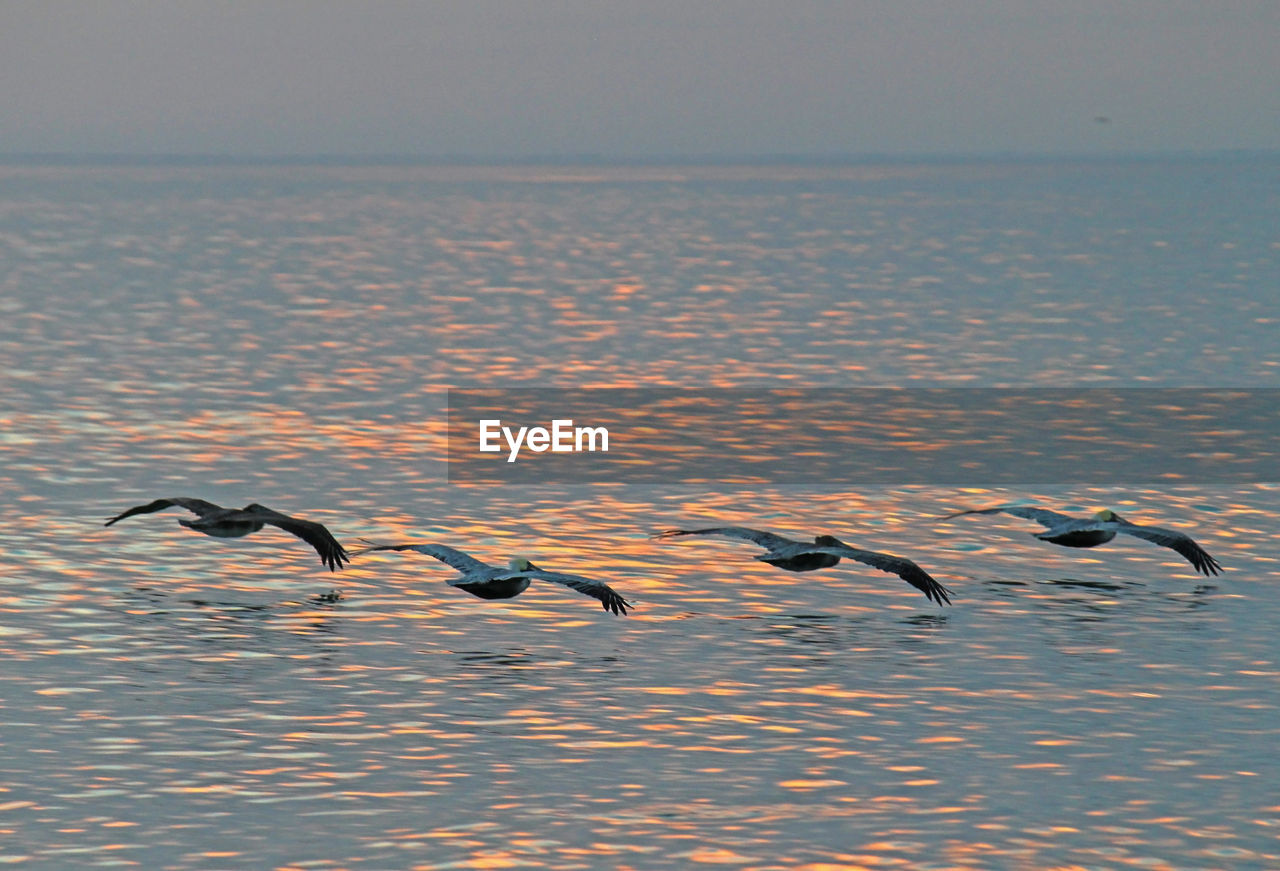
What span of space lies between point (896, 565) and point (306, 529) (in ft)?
32.6

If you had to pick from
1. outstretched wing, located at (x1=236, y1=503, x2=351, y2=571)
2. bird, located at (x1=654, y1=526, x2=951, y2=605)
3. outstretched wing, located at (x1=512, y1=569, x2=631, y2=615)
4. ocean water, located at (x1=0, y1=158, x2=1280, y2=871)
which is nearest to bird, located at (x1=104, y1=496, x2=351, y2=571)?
outstretched wing, located at (x1=236, y1=503, x2=351, y2=571)

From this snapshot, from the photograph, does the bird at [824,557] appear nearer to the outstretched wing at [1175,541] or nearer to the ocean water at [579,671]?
the ocean water at [579,671]

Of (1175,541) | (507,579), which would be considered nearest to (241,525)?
(507,579)

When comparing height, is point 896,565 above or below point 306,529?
above

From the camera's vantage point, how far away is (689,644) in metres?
31.9

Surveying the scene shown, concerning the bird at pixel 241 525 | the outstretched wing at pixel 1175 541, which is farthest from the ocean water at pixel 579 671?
the bird at pixel 241 525

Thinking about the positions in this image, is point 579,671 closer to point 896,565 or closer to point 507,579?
point 507,579

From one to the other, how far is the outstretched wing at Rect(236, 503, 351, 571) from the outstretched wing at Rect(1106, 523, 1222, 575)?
523 inches

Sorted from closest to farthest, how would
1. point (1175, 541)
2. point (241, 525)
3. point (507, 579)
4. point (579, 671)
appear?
point (579, 671) → point (507, 579) → point (241, 525) → point (1175, 541)

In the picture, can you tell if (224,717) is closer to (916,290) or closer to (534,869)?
(534,869)

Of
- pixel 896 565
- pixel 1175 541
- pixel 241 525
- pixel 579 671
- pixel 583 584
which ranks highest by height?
pixel 583 584

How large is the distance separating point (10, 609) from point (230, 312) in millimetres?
72730

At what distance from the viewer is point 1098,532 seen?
1405 inches

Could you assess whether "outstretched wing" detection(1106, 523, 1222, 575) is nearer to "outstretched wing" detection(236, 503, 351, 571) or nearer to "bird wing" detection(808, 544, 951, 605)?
"bird wing" detection(808, 544, 951, 605)
